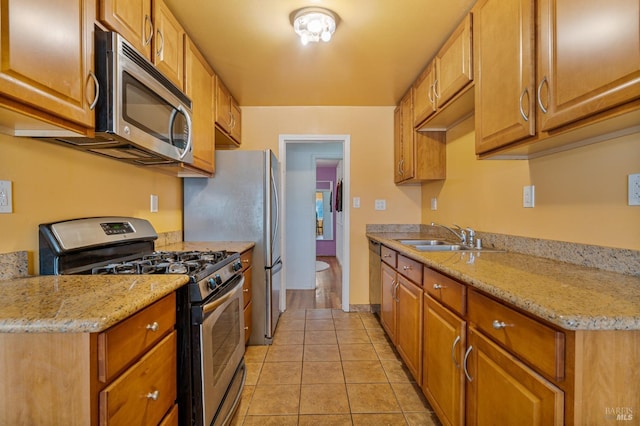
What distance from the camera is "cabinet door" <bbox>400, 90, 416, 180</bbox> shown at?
262 centimetres

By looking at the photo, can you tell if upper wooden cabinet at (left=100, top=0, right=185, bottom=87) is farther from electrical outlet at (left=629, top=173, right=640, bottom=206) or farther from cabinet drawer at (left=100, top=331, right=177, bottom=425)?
electrical outlet at (left=629, top=173, right=640, bottom=206)

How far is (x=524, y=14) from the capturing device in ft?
3.85

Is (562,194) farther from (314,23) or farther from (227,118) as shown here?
(227,118)

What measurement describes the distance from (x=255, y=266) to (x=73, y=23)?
179 cm

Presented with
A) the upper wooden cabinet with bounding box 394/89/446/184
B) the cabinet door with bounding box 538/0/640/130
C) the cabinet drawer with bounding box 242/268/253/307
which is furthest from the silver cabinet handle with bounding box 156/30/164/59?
the upper wooden cabinet with bounding box 394/89/446/184

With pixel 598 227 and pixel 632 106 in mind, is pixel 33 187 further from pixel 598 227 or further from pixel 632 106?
pixel 598 227

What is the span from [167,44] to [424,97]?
71.0 inches

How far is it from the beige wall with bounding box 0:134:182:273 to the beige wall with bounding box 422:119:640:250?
231 centimetres

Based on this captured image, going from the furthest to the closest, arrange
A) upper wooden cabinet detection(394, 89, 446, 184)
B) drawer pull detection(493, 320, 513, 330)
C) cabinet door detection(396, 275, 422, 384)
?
1. upper wooden cabinet detection(394, 89, 446, 184)
2. cabinet door detection(396, 275, 422, 384)
3. drawer pull detection(493, 320, 513, 330)

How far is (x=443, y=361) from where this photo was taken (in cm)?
136

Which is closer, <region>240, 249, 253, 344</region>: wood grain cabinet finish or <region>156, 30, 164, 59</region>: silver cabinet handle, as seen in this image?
<region>156, 30, 164, 59</region>: silver cabinet handle

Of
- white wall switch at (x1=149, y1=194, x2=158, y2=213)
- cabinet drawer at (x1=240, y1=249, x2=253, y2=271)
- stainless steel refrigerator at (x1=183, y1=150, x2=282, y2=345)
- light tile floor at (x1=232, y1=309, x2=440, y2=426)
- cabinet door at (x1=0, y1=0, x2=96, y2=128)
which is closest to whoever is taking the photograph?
cabinet door at (x1=0, y1=0, x2=96, y2=128)

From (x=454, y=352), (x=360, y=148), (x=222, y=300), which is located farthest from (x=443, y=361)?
(x=360, y=148)

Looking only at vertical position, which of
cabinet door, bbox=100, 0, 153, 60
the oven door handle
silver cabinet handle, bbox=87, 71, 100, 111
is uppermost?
cabinet door, bbox=100, 0, 153, 60
